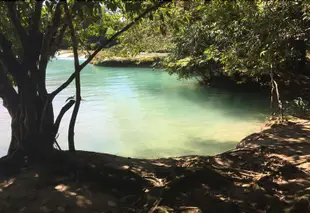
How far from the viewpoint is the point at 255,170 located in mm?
4508

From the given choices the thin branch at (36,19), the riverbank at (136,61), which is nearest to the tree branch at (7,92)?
the thin branch at (36,19)

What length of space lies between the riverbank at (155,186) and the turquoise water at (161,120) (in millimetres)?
3384

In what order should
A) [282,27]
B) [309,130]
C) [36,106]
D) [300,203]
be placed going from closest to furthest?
[300,203]
[36,106]
[282,27]
[309,130]

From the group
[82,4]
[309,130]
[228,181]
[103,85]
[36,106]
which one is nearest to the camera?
[82,4]

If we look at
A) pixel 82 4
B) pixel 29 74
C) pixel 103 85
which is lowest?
pixel 103 85

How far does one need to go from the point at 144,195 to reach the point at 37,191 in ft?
4.03

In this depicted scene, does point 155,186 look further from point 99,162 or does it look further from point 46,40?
point 46,40

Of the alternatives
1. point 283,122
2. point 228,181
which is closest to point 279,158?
point 228,181

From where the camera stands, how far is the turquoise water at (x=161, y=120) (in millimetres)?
8742

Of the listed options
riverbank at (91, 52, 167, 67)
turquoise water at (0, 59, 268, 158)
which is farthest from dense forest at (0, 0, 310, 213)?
riverbank at (91, 52, 167, 67)

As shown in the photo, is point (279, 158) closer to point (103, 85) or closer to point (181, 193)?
point (181, 193)

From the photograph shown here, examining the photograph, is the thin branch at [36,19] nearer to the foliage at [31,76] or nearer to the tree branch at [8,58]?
the foliage at [31,76]

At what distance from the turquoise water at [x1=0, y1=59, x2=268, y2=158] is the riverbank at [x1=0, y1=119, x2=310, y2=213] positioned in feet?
11.1

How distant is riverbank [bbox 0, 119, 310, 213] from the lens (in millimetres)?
3418
